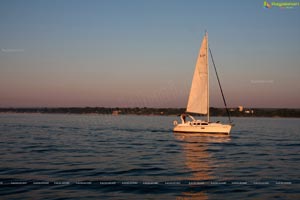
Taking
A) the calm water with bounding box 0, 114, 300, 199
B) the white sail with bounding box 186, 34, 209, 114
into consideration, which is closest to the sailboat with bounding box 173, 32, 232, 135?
the white sail with bounding box 186, 34, 209, 114

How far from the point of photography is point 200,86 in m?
58.8

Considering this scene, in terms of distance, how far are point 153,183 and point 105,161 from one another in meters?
8.73

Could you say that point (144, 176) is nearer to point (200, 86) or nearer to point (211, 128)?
point (211, 128)

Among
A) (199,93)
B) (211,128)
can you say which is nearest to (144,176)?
(211,128)

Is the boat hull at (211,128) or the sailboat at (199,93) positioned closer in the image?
the boat hull at (211,128)

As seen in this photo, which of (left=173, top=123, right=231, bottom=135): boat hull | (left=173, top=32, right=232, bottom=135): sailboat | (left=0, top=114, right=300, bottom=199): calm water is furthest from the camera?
(left=173, top=32, right=232, bottom=135): sailboat

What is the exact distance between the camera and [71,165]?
24.2m

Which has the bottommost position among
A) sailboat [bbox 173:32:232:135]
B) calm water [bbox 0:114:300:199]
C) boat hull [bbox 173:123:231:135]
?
calm water [bbox 0:114:300:199]

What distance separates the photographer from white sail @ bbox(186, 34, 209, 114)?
58.2 m

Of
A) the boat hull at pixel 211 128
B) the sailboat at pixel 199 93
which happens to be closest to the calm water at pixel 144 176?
the boat hull at pixel 211 128

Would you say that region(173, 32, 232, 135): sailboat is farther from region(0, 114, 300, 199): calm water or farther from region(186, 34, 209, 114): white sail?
region(0, 114, 300, 199): calm water

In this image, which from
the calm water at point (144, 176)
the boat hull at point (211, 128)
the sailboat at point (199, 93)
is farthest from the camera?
the sailboat at point (199, 93)

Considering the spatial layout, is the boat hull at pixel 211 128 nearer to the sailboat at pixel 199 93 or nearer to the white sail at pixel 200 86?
the sailboat at pixel 199 93

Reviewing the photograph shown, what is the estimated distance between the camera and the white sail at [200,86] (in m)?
58.2
